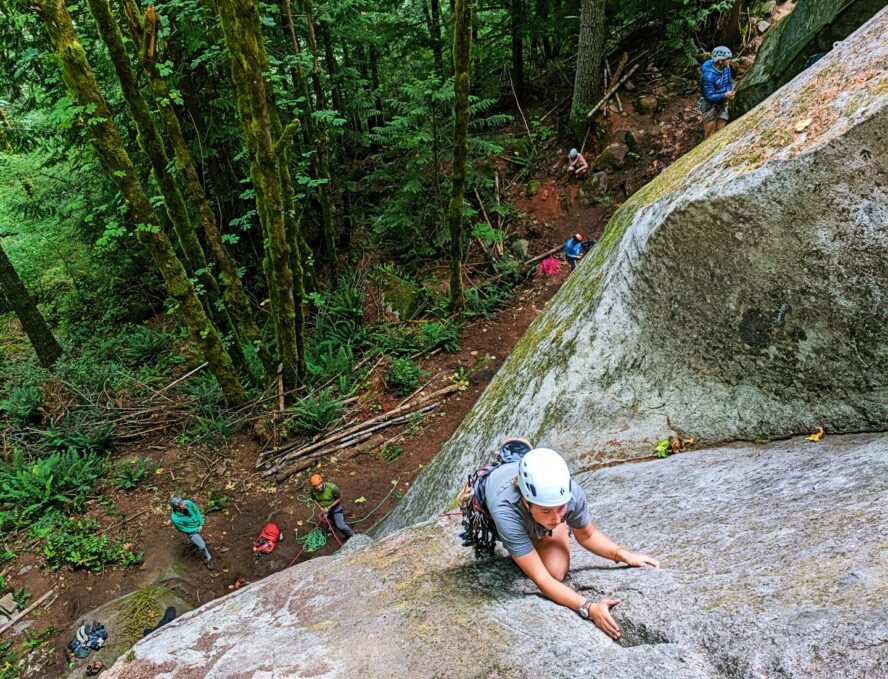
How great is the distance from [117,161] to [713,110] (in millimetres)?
11038

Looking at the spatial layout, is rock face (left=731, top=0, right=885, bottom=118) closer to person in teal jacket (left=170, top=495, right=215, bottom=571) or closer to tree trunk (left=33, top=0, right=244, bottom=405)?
tree trunk (left=33, top=0, right=244, bottom=405)

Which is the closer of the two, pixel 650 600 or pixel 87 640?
pixel 650 600

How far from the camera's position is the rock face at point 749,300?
3602 mm

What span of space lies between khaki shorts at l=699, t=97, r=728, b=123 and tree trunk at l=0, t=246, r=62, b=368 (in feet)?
58.7

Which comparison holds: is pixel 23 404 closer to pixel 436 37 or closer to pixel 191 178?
pixel 191 178

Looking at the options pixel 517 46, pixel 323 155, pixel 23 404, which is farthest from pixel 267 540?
pixel 517 46

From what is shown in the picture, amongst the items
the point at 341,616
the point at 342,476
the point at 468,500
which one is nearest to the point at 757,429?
the point at 468,500

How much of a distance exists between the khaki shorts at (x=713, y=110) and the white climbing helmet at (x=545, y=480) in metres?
10.3

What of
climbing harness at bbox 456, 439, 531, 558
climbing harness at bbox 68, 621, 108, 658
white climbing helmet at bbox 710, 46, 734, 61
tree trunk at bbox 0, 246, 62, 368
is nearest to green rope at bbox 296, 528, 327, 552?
climbing harness at bbox 68, 621, 108, 658

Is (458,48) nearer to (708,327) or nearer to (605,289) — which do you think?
(605,289)

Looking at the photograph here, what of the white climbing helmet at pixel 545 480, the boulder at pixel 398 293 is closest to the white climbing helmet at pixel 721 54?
the boulder at pixel 398 293

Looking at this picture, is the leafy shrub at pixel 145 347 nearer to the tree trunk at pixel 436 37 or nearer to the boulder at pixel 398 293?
the boulder at pixel 398 293

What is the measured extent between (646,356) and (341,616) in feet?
12.1

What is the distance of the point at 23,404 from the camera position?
39.0 ft
